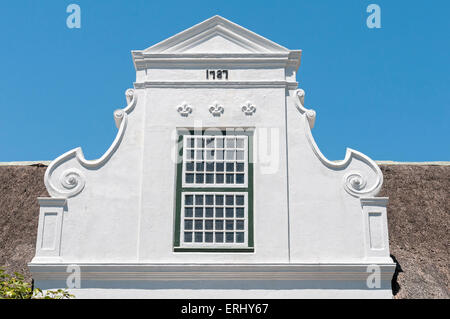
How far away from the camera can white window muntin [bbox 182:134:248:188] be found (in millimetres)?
14141

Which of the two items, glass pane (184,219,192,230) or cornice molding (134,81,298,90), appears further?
cornice molding (134,81,298,90)

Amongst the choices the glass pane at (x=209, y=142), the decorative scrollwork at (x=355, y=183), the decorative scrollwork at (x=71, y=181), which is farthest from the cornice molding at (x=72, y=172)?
the decorative scrollwork at (x=355, y=183)

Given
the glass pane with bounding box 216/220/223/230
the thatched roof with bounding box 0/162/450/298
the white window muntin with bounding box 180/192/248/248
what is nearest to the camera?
the white window muntin with bounding box 180/192/248/248

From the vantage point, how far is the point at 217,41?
15195 millimetres

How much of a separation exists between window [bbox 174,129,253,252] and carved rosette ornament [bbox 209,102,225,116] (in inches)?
17.6

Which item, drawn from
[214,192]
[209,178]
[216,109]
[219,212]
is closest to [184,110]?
[216,109]

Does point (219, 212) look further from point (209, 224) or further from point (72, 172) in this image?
point (72, 172)

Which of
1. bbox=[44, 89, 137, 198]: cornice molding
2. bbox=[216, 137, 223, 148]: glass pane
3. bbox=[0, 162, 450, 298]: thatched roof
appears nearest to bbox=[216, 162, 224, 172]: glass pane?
bbox=[216, 137, 223, 148]: glass pane

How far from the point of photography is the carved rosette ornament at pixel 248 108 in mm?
14617

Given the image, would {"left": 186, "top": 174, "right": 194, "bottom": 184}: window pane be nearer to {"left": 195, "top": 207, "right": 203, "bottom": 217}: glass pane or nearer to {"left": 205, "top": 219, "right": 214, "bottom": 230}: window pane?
{"left": 195, "top": 207, "right": 203, "bottom": 217}: glass pane

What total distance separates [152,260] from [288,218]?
3.06 m

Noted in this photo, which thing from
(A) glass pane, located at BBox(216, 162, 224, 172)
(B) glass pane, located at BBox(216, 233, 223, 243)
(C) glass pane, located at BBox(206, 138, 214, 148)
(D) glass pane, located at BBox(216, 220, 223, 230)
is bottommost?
(B) glass pane, located at BBox(216, 233, 223, 243)

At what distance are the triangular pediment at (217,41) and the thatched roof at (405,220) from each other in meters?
5.49
